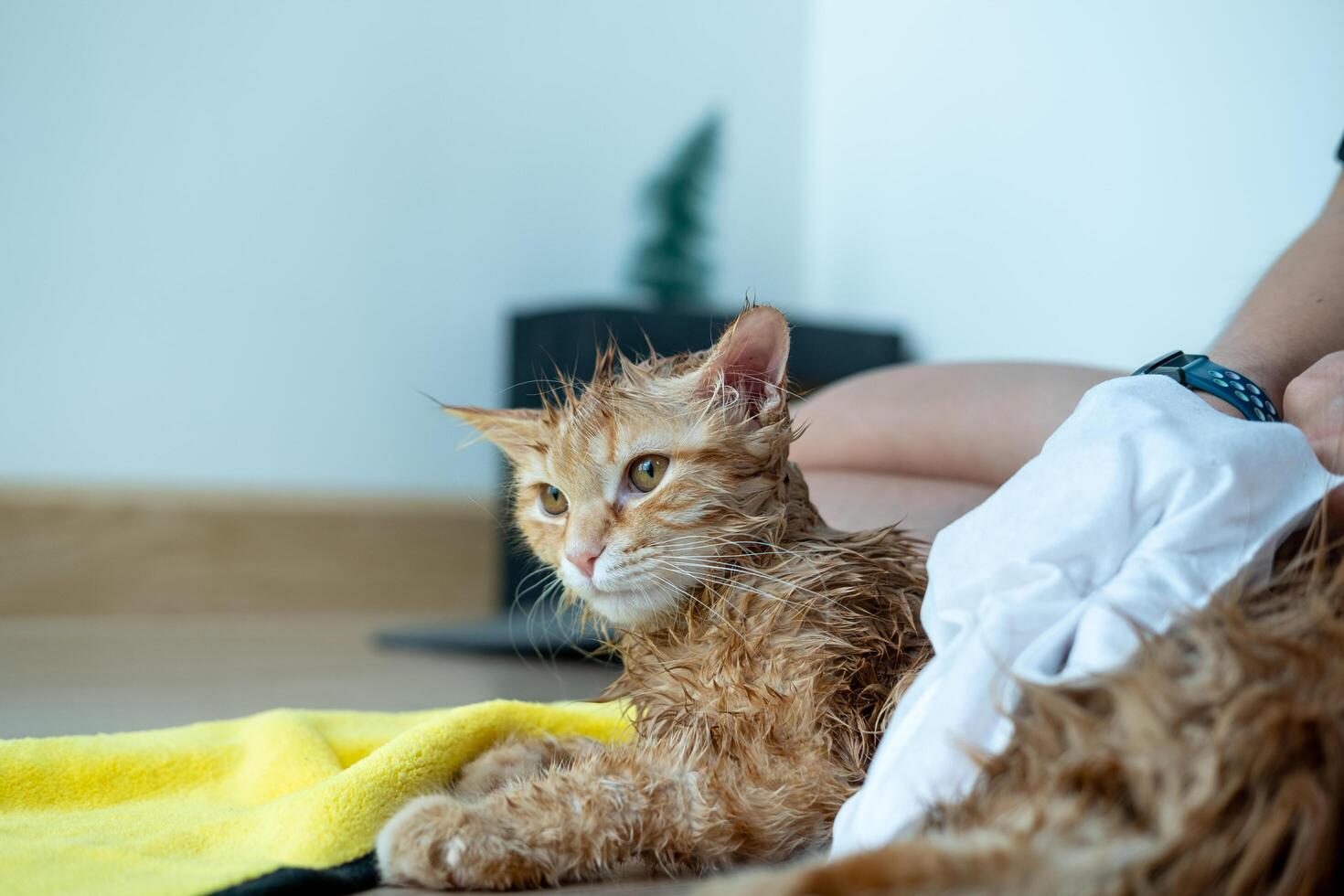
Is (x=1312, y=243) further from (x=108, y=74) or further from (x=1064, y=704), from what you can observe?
(x=108, y=74)

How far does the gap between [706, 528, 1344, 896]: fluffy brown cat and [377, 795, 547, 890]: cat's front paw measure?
27cm

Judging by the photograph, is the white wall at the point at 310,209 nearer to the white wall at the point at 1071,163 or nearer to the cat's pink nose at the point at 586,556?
the white wall at the point at 1071,163

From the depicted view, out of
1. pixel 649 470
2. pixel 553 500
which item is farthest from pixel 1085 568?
pixel 553 500

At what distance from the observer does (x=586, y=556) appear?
2.95 feet

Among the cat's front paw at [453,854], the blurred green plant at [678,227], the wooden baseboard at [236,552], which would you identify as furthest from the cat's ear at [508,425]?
the blurred green plant at [678,227]

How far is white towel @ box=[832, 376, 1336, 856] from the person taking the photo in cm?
60

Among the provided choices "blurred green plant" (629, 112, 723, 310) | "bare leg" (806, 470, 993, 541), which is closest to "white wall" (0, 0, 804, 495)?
"blurred green plant" (629, 112, 723, 310)

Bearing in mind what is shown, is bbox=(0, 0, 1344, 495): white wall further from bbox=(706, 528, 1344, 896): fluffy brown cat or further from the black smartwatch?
bbox=(706, 528, 1344, 896): fluffy brown cat

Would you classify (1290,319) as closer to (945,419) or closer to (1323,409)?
(1323,409)

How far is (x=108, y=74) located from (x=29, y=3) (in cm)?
22

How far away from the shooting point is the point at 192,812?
95 centimetres

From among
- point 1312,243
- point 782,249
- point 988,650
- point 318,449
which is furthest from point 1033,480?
point 782,249

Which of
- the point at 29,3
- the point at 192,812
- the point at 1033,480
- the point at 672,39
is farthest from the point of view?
the point at 672,39

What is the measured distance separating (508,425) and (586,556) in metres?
0.20
